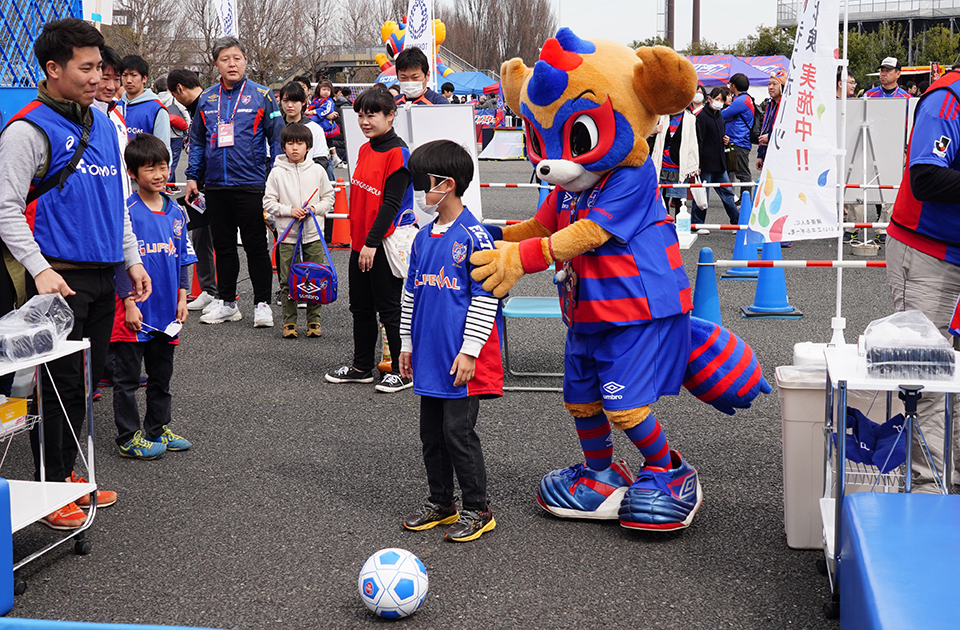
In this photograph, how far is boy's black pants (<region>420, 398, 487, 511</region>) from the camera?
3871 millimetres

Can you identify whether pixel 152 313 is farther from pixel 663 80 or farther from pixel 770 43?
pixel 770 43

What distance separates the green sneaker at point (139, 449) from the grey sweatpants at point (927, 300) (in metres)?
3.64

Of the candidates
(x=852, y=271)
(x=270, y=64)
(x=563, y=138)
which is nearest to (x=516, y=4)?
(x=270, y=64)

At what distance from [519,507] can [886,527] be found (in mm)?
1994

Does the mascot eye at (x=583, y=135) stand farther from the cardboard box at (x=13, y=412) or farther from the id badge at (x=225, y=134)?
the id badge at (x=225, y=134)

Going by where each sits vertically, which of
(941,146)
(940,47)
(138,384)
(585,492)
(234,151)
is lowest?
(585,492)

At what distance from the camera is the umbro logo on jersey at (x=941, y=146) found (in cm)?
367

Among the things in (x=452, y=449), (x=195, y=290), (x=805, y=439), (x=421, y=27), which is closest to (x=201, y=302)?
(x=195, y=290)

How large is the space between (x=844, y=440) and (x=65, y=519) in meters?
3.11

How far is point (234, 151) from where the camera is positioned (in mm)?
7473

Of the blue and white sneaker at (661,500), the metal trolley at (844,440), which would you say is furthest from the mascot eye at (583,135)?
the blue and white sneaker at (661,500)

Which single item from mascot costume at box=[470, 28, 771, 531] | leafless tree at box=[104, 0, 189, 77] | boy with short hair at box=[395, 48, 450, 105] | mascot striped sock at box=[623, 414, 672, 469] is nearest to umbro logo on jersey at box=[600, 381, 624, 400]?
mascot costume at box=[470, 28, 771, 531]

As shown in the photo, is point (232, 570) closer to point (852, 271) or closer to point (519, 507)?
point (519, 507)

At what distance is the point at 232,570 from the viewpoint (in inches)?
144
